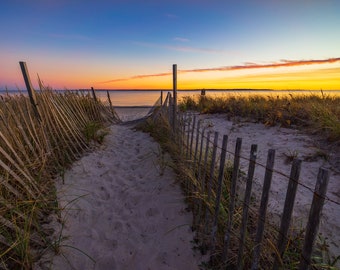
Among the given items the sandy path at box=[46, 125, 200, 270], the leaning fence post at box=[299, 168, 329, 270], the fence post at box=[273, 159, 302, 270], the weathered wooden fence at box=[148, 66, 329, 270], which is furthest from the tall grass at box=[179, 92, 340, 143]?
the leaning fence post at box=[299, 168, 329, 270]

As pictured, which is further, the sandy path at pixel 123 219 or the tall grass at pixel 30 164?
the sandy path at pixel 123 219

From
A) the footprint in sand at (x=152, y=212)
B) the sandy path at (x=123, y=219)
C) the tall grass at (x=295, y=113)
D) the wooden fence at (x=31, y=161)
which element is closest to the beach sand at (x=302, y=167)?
the tall grass at (x=295, y=113)

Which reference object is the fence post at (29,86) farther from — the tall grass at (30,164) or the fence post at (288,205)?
the fence post at (288,205)

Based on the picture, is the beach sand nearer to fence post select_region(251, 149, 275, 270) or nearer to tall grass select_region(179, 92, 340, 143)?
fence post select_region(251, 149, 275, 270)

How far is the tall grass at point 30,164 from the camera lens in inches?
81.7

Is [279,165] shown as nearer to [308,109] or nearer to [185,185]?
[185,185]

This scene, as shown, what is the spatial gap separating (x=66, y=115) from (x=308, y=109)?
242 inches

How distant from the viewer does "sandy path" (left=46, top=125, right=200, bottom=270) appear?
230 centimetres

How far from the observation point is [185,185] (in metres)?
3.21

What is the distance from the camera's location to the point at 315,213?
1092 millimetres

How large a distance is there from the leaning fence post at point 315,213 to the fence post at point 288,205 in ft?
0.45

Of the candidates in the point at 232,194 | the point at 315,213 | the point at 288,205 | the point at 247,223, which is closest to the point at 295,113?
the point at 247,223

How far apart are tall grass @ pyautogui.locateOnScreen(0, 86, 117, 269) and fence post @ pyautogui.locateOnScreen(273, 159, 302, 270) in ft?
6.55

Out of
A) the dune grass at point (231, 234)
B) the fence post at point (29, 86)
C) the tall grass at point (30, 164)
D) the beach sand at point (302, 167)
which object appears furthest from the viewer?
the fence post at point (29, 86)
